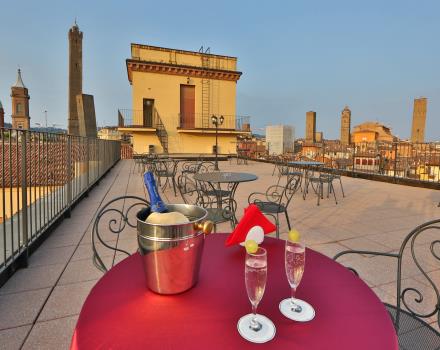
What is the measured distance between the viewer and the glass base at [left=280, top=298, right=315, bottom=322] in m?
0.73

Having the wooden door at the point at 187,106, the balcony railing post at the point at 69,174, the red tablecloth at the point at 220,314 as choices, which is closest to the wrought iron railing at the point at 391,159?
the balcony railing post at the point at 69,174

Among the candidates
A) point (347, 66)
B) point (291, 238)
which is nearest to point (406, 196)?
point (291, 238)

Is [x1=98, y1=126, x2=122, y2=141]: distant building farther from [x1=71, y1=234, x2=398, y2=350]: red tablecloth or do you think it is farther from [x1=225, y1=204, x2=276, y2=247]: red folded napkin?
[x1=71, y1=234, x2=398, y2=350]: red tablecloth

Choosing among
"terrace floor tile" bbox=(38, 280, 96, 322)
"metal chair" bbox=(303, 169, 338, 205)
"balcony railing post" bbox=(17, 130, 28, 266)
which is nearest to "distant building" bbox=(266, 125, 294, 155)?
"metal chair" bbox=(303, 169, 338, 205)

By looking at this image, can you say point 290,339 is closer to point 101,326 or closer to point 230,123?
point 101,326

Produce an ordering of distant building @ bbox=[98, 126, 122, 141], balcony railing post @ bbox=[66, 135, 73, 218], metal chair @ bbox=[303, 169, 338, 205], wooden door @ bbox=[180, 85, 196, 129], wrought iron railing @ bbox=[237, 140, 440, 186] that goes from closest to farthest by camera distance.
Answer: balcony railing post @ bbox=[66, 135, 73, 218] → metal chair @ bbox=[303, 169, 338, 205] → wrought iron railing @ bbox=[237, 140, 440, 186] → wooden door @ bbox=[180, 85, 196, 129] → distant building @ bbox=[98, 126, 122, 141]

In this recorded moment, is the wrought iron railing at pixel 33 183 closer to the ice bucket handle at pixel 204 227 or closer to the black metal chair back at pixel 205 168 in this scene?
the ice bucket handle at pixel 204 227

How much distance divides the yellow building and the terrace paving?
1217cm

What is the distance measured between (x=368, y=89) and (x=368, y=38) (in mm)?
42986

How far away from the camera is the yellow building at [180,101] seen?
671 inches

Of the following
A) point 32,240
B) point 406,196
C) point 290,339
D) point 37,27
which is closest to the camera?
point 290,339

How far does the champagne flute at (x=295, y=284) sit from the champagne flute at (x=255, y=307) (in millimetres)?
83

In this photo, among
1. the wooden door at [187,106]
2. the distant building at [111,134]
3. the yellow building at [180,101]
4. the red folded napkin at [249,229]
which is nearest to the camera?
the red folded napkin at [249,229]

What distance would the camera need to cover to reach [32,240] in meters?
2.80
